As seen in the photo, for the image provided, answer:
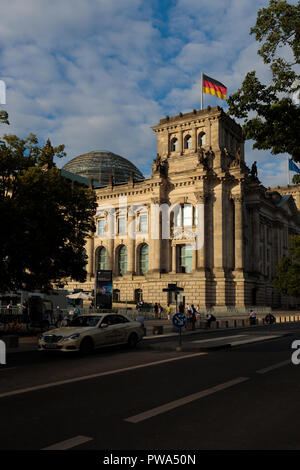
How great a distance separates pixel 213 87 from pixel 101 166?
151 ft

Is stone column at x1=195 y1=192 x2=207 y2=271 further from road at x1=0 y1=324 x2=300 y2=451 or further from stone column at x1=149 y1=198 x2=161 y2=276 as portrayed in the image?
road at x1=0 y1=324 x2=300 y2=451

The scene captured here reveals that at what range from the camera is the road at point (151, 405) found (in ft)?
18.7

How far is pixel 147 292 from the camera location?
202ft

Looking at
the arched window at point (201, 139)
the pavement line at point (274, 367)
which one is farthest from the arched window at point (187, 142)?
the pavement line at point (274, 367)

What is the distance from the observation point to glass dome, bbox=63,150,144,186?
96250 millimetres

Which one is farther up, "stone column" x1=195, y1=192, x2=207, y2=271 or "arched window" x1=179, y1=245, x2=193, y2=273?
"stone column" x1=195, y1=192, x2=207, y2=271

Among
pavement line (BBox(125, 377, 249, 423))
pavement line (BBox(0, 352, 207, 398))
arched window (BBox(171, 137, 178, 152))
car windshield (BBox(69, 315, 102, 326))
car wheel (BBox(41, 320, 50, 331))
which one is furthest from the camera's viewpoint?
arched window (BBox(171, 137, 178, 152))

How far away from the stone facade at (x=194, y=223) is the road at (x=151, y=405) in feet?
140

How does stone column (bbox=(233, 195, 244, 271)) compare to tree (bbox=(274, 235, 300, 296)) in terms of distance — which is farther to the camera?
stone column (bbox=(233, 195, 244, 271))

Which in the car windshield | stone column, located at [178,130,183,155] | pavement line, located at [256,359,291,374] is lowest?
pavement line, located at [256,359,291,374]

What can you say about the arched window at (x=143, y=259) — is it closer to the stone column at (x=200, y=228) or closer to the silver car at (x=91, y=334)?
the stone column at (x=200, y=228)

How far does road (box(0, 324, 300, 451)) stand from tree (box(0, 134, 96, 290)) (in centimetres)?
950

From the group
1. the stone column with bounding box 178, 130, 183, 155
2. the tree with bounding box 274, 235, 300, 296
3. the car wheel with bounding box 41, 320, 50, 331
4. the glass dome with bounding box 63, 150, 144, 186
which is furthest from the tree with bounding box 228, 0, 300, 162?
the glass dome with bounding box 63, 150, 144, 186

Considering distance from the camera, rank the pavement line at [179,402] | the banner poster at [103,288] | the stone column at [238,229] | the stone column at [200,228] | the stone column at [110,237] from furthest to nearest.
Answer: the stone column at [110,237] → the stone column at [238,229] → the stone column at [200,228] → the banner poster at [103,288] → the pavement line at [179,402]
